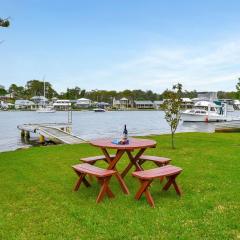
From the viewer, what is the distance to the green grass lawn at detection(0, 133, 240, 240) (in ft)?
17.0

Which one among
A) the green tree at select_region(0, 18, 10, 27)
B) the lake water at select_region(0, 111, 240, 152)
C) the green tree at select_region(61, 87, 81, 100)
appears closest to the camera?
the green tree at select_region(0, 18, 10, 27)

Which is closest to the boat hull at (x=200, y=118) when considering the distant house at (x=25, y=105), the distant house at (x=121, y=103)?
the distant house at (x=25, y=105)

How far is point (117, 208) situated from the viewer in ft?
20.8

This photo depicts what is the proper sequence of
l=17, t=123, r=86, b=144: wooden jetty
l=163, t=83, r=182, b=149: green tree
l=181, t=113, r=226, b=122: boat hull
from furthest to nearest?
l=181, t=113, r=226, b=122: boat hull → l=17, t=123, r=86, b=144: wooden jetty → l=163, t=83, r=182, b=149: green tree

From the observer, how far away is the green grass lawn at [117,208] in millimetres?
5180

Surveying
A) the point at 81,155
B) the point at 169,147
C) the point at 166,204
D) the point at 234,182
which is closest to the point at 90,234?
the point at 166,204

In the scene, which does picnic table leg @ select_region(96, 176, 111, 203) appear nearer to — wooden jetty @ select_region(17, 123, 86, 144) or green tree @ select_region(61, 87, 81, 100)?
wooden jetty @ select_region(17, 123, 86, 144)

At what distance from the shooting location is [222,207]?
6.25m

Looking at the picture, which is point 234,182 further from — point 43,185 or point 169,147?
point 169,147

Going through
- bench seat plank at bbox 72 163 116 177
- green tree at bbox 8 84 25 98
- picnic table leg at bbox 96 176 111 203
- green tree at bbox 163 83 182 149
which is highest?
green tree at bbox 8 84 25 98

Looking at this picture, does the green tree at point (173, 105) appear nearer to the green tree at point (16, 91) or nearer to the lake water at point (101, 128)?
the lake water at point (101, 128)

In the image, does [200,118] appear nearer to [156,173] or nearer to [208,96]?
[208,96]

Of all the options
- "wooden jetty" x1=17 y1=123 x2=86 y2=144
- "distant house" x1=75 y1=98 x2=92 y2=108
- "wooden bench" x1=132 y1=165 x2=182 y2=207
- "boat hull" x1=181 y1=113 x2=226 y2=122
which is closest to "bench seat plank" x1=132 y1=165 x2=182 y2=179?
"wooden bench" x1=132 y1=165 x2=182 y2=207

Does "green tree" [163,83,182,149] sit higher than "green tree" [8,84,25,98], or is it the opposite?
"green tree" [8,84,25,98]
